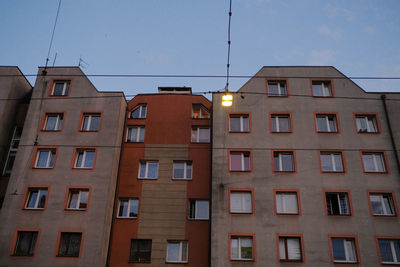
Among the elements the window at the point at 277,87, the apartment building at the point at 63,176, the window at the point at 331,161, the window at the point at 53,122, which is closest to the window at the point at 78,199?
the apartment building at the point at 63,176

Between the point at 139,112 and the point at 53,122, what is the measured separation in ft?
24.4

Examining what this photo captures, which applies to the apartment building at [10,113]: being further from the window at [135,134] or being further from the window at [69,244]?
the window at [135,134]

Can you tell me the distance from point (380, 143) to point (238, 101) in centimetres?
1171

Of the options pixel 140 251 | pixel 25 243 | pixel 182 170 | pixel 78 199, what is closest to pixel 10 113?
pixel 78 199

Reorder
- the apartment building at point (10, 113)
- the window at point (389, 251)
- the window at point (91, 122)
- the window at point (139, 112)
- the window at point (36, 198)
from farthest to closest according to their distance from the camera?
the window at point (139, 112), the window at point (91, 122), the apartment building at point (10, 113), the window at point (36, 198), the window at point (389, 251)

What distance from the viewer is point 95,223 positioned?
84.2 ft

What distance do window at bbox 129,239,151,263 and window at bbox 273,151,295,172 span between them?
37.5 ft

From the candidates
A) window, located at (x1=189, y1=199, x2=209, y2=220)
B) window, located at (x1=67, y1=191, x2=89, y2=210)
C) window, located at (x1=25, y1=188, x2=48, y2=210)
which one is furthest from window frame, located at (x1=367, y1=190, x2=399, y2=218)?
window, located at (x1=25, y1=188, x2=48, y2=210)

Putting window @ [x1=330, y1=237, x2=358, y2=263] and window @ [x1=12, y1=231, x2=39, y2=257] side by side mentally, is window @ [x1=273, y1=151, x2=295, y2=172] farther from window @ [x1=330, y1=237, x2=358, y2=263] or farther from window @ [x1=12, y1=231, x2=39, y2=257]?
window @ [x1=12, y1=231, x2=39, y2=257]

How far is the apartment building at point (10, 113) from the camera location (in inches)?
1144

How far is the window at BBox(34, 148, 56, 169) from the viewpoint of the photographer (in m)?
28.3

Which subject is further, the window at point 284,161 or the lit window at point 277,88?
the lit window at point 277,88

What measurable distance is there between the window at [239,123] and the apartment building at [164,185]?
2.65 metres

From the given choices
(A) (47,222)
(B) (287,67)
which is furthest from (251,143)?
(A) (47,222)
